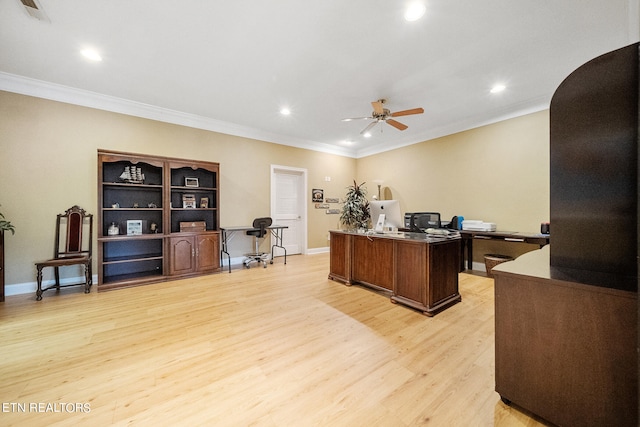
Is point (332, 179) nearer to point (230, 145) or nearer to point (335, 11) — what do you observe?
point (230, 145)

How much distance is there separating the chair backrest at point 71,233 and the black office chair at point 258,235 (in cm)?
250

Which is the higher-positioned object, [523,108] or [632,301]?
[523,108]

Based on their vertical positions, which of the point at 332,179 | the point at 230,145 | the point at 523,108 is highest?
the point at 523,108

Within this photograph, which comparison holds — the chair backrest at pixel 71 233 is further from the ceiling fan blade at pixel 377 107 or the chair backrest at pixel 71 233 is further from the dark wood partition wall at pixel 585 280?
the dark wood partition wall at pixel 585 280

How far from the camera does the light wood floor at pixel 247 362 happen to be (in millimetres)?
1338

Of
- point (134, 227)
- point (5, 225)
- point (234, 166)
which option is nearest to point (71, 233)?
point (5, 225)

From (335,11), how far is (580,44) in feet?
9.03

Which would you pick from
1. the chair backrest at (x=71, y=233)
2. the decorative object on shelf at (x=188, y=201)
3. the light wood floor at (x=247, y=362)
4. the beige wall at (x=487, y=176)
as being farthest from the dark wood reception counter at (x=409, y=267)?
the chair backrest at (x=71, y=233)

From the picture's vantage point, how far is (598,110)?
1.25m

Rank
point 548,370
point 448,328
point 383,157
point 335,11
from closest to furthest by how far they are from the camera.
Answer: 1. point 548,370
2. point 335,11
3. point 448,328
4. point 383,157

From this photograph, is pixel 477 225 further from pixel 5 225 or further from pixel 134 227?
pixel 5 225

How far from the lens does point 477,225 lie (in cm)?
425

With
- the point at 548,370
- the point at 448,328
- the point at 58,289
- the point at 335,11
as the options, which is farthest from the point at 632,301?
the point at 58,289

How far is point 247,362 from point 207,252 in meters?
3.04
